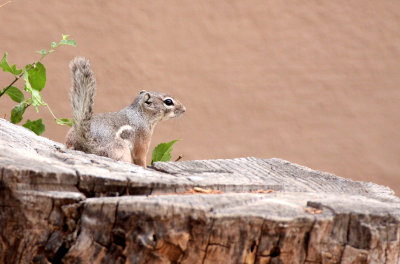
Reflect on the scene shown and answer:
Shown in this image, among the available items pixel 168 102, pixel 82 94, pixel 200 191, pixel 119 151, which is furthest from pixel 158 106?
pixel 200 191

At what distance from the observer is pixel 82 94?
130cm

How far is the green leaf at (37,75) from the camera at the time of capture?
1554 mm

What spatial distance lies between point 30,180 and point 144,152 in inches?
36.0

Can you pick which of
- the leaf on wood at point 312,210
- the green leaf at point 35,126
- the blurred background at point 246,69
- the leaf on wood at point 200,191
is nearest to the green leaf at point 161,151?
the green leaf at point 35,126

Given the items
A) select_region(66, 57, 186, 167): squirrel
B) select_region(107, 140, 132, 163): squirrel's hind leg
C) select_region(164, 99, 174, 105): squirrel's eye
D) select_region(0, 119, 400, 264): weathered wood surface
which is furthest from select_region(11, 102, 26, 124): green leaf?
select_region(0, 119, 400, 264): weathered wood surface

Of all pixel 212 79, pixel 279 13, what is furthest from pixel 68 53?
pixel 279 13

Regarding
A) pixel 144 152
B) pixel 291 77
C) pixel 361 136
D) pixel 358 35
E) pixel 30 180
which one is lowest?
pixel 30 180

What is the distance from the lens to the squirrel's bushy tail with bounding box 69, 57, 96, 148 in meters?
1.29

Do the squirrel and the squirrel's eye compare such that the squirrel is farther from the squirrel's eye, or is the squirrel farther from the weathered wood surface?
the weathered wood surface

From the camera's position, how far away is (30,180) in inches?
31.0

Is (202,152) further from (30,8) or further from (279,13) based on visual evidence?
(30,8)

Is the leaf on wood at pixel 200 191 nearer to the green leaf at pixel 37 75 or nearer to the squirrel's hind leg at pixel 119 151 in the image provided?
the squirrel's hind leg at pixel 119 151

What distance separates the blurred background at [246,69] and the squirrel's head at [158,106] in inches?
17.2

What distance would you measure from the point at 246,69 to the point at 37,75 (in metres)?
0.99
